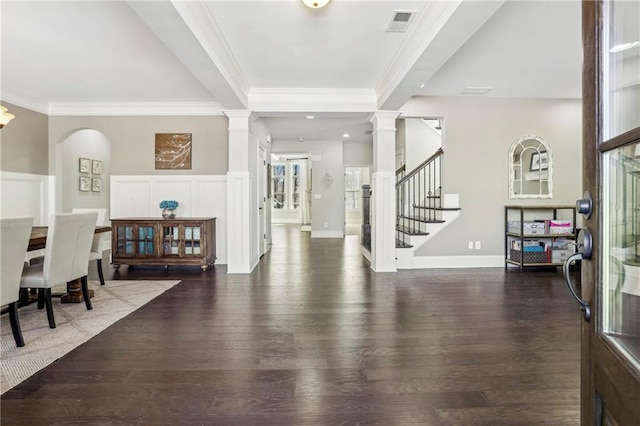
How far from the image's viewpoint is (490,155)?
545 cm

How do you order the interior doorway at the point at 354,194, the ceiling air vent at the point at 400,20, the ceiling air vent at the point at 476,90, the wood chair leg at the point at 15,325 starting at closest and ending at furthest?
1. the wood chair leg at the point at 15,325
2. the ceiling air vent at the point at 400,20
3. the ceiling air vent at the point at 476,90
4. the interior doorway at the point at 354,194

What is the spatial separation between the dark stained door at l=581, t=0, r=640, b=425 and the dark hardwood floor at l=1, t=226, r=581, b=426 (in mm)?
1034

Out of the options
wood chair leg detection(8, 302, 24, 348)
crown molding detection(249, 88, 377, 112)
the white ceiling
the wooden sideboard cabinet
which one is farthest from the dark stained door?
the wooden sideboard cabinet

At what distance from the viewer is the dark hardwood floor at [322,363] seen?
1.76m

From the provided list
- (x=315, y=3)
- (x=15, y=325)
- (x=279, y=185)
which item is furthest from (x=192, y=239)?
(x=279, y=185)

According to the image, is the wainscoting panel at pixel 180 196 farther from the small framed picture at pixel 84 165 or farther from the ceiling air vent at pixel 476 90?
the ceiling air vent at pixel 476 90

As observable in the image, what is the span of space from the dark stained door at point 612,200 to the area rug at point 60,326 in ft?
8.97

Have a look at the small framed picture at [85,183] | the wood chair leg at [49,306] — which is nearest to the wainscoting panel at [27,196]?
the small framed picture at [85,183]

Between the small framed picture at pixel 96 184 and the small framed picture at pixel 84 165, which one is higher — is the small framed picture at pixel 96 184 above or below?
below

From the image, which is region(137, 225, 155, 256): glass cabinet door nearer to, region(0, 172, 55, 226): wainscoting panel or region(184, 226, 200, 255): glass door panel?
region(184, 226, 200, 255): glass door panel

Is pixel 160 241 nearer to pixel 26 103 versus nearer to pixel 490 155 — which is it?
pixel 26 103

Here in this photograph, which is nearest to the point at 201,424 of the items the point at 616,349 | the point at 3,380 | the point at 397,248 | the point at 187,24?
the point at 3,380

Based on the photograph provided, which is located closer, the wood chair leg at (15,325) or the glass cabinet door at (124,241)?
the wood chair leg at (15,325)

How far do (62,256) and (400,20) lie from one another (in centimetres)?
349
